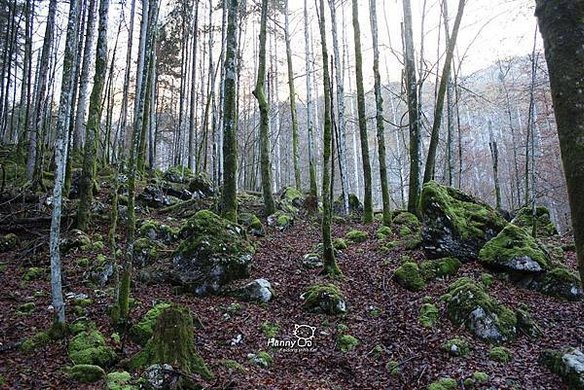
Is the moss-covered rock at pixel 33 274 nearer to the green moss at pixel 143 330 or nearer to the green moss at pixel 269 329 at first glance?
the green moss at pixel 143 330

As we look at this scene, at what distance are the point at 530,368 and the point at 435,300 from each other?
1991 mm

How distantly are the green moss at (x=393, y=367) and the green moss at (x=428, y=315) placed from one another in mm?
1041

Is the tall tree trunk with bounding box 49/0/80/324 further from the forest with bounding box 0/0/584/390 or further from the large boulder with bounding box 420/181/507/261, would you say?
the large boulder with bounding box 420/181/507/261

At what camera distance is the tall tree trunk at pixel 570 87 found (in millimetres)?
1917

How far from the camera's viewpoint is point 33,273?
7.73m

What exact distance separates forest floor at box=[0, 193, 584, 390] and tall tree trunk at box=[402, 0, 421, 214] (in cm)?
343

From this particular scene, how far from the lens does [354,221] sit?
14.0m

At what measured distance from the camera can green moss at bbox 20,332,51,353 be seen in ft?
16.6

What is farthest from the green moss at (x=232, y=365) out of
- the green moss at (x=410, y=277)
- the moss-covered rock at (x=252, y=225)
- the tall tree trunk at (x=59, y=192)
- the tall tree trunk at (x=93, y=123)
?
the tall tree trunk at (x=93, y=123)

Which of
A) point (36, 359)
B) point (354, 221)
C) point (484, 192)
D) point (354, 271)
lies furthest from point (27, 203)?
point (484, 192)

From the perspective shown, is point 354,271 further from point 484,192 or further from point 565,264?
point 484,192

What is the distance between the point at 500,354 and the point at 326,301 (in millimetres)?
2722

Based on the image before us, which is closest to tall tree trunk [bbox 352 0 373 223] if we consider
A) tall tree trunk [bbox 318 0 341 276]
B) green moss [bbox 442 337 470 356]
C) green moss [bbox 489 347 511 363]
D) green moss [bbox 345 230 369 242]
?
green moss [bbox 345 230 369 242]

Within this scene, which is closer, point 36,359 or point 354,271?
point 36,359
